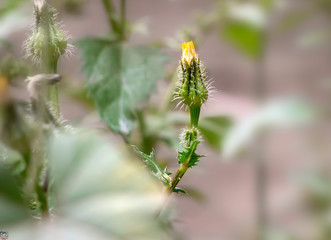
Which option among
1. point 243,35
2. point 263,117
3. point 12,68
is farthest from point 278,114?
point 12,68

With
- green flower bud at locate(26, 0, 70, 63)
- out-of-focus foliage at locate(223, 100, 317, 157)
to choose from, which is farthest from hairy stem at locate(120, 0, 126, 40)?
out-of-focus foliage at locate(223, 100, 317, 157)

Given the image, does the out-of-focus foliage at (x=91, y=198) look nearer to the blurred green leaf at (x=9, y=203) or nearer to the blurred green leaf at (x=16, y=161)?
the blurred green leaf at (x=9, y=203)

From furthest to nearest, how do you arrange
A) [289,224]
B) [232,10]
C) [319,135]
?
[289,224]
[319,135]
[232,10]

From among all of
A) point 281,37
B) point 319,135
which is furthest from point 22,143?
point 281,37

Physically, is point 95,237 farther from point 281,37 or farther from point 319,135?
point 281,37

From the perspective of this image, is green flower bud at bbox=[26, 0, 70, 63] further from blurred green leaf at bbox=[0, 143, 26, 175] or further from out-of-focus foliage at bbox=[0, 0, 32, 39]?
out-of-focus foliage at bbox=[0, 0, 32, 39]
